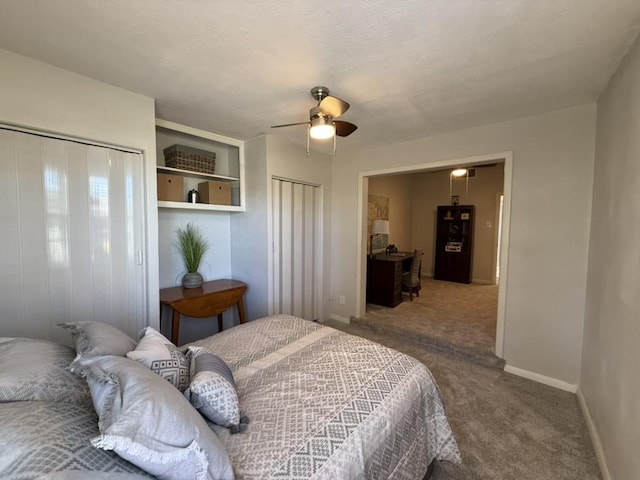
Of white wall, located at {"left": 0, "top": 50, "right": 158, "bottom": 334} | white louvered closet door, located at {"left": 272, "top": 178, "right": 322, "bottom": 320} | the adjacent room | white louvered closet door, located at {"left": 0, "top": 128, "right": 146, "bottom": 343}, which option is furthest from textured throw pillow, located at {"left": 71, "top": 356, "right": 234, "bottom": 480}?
white louvered closet door, located at {"left": 272, "top": 178, "right": 322, "bottom": 320}

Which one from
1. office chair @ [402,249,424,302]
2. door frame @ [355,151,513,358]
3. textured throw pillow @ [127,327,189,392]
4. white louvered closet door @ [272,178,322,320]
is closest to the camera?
textured throw pillow @ [127,327,189,392]

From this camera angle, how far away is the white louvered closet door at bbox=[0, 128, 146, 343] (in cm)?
177

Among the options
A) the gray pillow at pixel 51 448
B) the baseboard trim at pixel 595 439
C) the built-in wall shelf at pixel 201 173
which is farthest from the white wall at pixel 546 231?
the gray pillow at pixel 51 448

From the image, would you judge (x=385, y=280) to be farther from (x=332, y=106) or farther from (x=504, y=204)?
(x=332, y=106)

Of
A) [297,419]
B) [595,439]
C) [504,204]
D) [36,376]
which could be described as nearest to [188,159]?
[36,376]

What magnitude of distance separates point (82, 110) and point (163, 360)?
187 cm

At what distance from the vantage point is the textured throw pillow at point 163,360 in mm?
1106

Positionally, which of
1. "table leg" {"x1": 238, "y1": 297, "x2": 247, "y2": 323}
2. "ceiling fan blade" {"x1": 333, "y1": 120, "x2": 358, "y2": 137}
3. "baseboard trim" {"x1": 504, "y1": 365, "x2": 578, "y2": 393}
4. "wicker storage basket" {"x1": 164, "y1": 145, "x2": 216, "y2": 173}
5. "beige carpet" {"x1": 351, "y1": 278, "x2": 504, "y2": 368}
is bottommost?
"baseboard trim" {"x1": 504, "y1": 365, "x2": 578, "y2": 393}

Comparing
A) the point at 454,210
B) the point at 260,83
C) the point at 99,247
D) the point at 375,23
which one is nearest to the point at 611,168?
the point at 375,23

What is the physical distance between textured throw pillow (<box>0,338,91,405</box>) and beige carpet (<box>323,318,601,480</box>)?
185cm

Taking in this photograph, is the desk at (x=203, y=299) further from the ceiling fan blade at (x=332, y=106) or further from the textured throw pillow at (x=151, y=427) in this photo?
the ceiling fan blade at (x=332, y=106)

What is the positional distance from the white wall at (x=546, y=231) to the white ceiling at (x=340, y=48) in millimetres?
261

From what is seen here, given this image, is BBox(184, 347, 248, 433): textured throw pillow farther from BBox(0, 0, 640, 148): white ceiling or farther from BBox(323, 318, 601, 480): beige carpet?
BBox(0, 0, 640, 148): white ceiling

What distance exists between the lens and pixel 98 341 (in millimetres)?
1113
